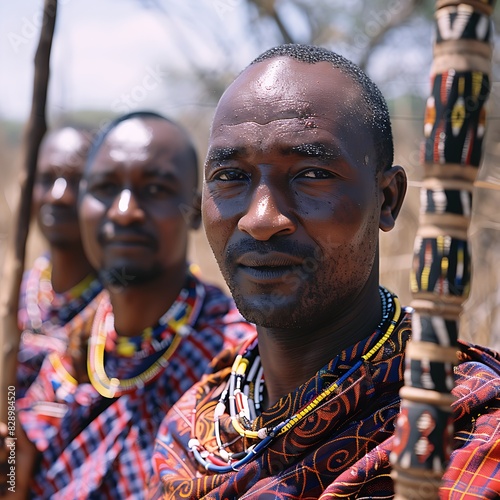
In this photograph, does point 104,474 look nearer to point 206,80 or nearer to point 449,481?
point 449,481

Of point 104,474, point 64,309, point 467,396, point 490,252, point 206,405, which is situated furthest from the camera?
point 490,252

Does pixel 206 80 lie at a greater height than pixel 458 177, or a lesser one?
greater

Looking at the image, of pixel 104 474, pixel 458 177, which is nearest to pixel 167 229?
pixel 104 474

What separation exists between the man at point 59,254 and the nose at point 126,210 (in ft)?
3.32

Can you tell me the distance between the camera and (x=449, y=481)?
1.58m

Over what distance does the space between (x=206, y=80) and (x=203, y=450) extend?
5.39 meters

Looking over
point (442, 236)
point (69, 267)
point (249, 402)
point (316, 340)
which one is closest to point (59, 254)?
point (69, 267)

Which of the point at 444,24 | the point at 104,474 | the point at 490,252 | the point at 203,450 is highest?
the point at 444,24

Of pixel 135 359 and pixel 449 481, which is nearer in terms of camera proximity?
pixel 449 481

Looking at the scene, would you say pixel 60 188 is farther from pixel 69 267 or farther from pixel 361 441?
pixel 361 441

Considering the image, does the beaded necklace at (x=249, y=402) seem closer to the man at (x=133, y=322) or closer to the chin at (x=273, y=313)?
the chin at (x=273, y=313)

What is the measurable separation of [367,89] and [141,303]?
5.23ft

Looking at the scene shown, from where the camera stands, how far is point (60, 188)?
161 inches

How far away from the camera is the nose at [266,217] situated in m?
1.70
